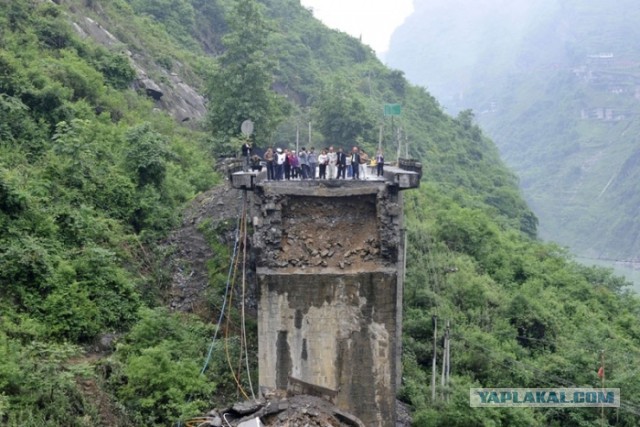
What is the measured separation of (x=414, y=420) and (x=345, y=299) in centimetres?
385

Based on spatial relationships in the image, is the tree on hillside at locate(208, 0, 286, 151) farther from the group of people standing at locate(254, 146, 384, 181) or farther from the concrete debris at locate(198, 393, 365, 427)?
the concrete debris at locate(198, 393, 365, 427)

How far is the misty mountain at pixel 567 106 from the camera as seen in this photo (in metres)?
56.2

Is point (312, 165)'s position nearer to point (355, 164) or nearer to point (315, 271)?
point (355, 164)

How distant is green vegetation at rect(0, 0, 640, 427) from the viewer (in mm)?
13453

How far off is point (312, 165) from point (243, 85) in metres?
9.45

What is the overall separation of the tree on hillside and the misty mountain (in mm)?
34495

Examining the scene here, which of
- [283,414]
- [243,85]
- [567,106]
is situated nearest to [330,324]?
[283,414]

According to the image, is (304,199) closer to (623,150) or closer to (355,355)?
(355,355)

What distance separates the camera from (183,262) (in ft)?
59.8

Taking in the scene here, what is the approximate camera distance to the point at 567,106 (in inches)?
2862

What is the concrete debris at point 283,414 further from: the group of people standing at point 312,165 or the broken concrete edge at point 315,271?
the group of people standing at point 312,165

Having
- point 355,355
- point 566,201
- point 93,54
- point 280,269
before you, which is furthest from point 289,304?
point 566,201

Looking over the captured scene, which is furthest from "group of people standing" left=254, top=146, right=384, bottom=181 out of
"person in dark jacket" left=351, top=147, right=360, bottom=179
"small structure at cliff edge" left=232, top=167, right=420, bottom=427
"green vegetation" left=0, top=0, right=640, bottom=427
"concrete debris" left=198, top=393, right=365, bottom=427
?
"concrete debris" left=198, top=393, right=365, bottom=427

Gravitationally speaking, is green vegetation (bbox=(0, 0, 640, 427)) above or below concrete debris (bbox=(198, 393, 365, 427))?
above
